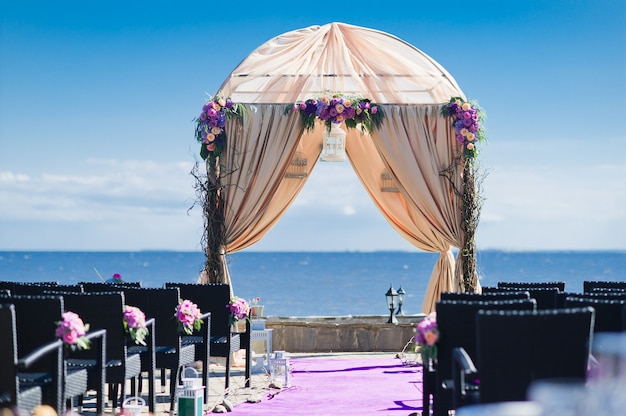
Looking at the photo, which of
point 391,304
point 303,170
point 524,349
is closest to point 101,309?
point 524,349

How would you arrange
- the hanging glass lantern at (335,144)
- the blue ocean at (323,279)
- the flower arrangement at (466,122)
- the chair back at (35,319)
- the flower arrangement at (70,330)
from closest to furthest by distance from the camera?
the flower arrangement at (70,330) < the chair back at (35,319) < the flower arrangement at (466,122) < the hanging glass lantern at (335,144) < the blue ocean at (323,279)

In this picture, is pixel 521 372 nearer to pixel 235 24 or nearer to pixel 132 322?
pixel 132 322

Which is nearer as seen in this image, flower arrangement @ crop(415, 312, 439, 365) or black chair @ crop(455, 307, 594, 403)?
black chair @ crop(455, 307, 594, 403)

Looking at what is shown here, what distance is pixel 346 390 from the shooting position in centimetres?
747

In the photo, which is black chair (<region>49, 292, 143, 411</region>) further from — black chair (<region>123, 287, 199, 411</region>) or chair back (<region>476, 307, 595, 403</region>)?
chair back (<region>476, 307, 595, 403</region>)

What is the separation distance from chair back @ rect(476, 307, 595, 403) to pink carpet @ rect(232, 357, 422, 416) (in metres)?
2.20

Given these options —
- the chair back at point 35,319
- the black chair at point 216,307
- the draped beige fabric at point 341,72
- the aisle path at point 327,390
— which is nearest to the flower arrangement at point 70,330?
the chair back at point 35,319

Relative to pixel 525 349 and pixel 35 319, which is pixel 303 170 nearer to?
pixel 35 319

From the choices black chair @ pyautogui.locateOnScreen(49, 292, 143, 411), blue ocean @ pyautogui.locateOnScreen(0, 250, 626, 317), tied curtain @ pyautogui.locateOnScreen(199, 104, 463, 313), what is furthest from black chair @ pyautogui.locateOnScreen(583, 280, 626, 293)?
blue ocean @ pyautogui.locateOnScreen(0, 250, 626, 317)

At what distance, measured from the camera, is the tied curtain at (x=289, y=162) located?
30.7 feet

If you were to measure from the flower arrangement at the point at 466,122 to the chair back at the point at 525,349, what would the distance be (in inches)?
199

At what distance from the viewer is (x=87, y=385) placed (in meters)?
5.31

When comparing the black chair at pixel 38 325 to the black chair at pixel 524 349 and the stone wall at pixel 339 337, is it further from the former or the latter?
the stone wall at pixel 339 337

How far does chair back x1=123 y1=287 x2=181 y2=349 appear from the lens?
652 cm
